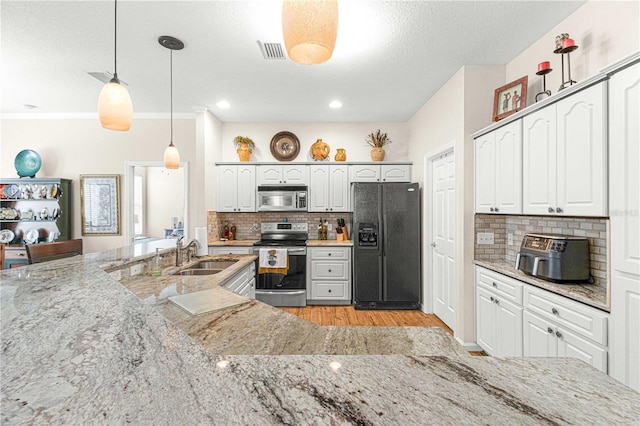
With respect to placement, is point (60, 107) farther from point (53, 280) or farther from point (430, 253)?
point (430, 253)

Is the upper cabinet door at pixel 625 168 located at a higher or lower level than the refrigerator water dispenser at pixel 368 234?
higher

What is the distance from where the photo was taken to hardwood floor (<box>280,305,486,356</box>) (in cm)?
358

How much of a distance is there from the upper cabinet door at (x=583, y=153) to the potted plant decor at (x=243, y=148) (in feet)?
12.3

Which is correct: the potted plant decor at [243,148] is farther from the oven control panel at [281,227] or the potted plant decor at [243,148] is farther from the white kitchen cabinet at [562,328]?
the white kitchen cabinet at [562,328]

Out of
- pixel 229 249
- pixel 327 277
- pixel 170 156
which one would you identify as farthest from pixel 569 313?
pixel 229 249

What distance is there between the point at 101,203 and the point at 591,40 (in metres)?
5.69

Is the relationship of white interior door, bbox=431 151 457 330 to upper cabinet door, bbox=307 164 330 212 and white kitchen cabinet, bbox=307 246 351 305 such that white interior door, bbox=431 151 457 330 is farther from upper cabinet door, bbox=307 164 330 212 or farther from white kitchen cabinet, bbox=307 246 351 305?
upper cabinet door, bbox=307 164 330 212

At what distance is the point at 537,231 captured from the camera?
246 cm

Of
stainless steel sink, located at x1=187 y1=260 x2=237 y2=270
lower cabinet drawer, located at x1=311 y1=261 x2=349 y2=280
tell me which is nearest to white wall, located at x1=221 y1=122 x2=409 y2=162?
lower cabinet drawer, located at x1=311 y1=261 x2=349 y2=280

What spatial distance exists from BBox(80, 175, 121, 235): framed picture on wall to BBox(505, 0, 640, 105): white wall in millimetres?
5224

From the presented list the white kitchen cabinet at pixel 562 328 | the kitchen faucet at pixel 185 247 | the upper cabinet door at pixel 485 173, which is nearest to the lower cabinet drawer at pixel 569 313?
the white kitchen cabinet at pixel 562 328

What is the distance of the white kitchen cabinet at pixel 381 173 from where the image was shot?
4457 mm

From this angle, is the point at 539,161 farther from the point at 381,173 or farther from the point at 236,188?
the point at 236,188

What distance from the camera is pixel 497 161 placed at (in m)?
2.49
